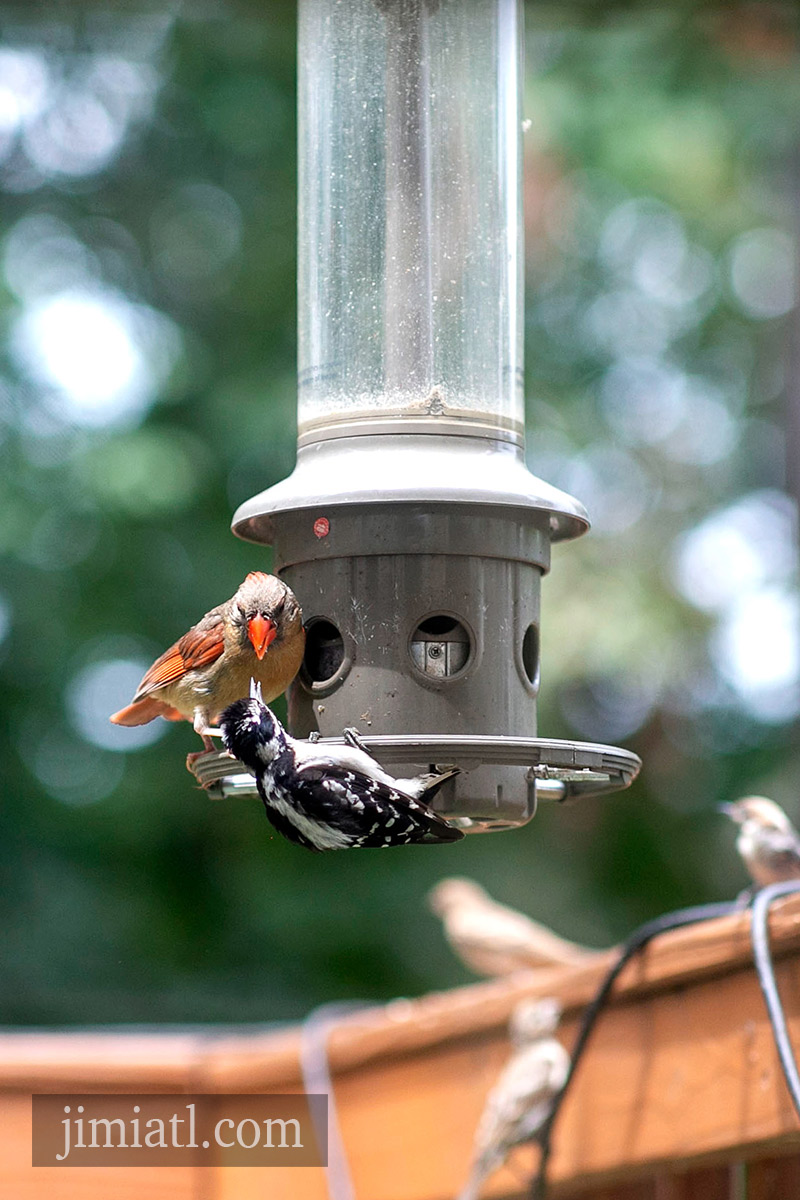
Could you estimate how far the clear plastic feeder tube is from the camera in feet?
11.0

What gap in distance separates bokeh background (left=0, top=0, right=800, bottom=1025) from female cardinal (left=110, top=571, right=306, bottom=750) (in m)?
5.35

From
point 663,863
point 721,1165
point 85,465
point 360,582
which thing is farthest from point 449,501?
point 663,863

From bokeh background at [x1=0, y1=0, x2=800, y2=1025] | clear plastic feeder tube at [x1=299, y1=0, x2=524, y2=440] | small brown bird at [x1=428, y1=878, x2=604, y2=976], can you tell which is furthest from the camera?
bokeh background at [x1=0, y1=0, x2=800, y2=1025]

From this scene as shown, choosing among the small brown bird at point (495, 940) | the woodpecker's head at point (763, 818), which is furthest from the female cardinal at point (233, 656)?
the small brown bird at point (495, 940)

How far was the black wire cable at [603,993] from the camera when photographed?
3475 mm

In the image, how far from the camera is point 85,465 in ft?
29.5

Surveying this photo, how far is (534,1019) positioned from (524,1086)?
0.59ft

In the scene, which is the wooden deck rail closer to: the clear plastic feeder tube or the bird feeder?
the bird feeder

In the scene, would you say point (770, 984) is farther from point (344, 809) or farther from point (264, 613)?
point (264, 613)

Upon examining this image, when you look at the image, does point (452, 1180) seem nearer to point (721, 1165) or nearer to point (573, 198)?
point (721, 1165)

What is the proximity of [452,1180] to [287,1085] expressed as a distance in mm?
653

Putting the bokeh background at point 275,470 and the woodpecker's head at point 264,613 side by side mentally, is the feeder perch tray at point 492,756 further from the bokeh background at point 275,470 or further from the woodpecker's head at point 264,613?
the bokeh background at point 275,470

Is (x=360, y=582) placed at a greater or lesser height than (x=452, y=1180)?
greater

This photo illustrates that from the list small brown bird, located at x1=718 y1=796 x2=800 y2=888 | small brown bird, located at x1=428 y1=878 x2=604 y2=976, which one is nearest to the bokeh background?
small brown bird, located at x1=428 y1=878 x2=604 y2=976
